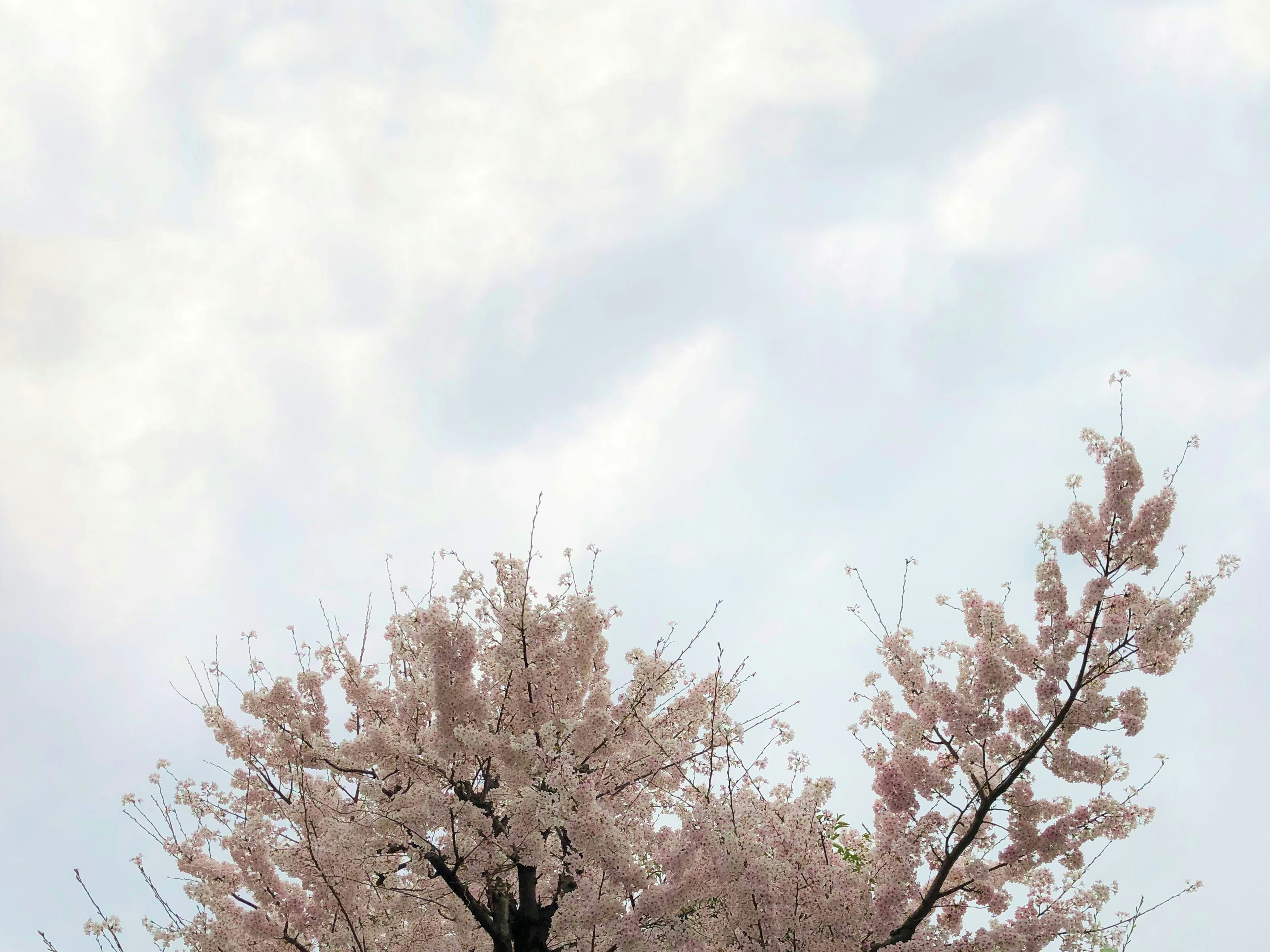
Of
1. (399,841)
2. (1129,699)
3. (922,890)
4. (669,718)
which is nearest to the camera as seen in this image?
(1129,699)

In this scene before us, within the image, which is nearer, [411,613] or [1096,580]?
[1096,580]

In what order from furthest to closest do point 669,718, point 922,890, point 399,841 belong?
point 669,718, point 399,841, point 922,890

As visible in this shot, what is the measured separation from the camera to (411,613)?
24.0 feet

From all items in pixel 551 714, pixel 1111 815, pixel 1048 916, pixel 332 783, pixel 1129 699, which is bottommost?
pixel 1048 916

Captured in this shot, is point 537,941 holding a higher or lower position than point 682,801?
lower

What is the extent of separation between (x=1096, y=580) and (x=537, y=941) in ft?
17.5

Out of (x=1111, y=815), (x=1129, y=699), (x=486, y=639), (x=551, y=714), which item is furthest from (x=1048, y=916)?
(x=486, y=639)

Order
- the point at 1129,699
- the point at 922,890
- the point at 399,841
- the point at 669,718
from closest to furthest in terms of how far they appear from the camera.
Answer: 1. the point at 1129,699
2. the point at 922,890
3. the point at 399,841
4. the point at 669,718

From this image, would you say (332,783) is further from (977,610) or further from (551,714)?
(977,610)

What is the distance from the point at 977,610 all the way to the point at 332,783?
19.7ft

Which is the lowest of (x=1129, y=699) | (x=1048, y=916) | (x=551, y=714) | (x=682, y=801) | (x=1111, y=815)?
(x=1048, y=916)

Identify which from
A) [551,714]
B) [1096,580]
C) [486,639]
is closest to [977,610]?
[1096,580]

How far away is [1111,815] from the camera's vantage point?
6.73 metres

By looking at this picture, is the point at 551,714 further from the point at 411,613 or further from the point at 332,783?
the point at 332,783
